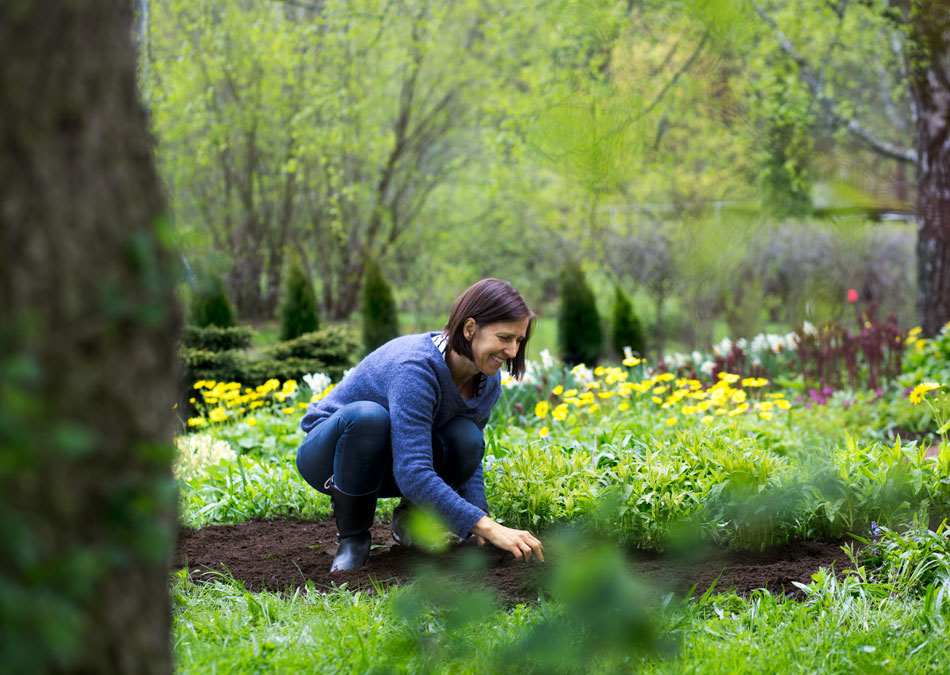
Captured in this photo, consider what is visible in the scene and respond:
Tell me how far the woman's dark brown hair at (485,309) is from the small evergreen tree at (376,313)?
558cm

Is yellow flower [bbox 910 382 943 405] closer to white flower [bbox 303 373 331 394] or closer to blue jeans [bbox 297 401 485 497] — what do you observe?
blue jeans [bbox 297 401 485 497]

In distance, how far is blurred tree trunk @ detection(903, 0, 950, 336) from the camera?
632cm

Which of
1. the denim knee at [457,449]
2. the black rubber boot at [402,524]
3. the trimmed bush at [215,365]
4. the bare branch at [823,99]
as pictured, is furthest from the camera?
the bare branch at [823,99]

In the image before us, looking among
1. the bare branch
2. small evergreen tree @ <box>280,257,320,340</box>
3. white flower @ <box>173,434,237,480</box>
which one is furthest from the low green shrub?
the bare branch

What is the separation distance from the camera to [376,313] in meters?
8.08

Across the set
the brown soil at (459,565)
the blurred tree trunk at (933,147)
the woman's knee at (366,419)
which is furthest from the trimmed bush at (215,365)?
the blurred tree trunk at (933,147)

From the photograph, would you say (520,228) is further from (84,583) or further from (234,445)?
(84,583)

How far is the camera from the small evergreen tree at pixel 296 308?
7969 mm

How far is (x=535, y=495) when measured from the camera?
8.86 ft

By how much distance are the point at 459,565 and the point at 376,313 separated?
587 centimetres

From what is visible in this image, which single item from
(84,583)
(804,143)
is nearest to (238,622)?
(84,583)

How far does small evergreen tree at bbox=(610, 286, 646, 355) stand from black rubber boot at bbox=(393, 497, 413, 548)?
6296 mm

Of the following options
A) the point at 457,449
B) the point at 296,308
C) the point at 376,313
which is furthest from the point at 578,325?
the point at 457,449

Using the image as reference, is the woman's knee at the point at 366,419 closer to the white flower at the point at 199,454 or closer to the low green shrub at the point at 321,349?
the white flower at the point at 199,454
